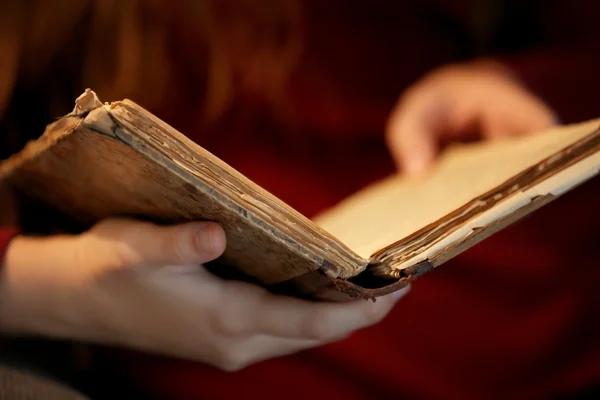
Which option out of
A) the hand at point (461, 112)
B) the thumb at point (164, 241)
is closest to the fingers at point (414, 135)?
the hand at point (461, 112)

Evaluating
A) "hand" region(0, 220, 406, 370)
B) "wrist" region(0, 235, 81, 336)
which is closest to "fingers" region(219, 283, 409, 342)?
"hand" region(0, 220, 406, 370)

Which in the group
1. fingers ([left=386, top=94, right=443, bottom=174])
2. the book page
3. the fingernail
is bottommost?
the fingernail

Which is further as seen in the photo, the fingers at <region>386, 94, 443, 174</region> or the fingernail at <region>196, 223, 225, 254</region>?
the fingers at <region>386, 94, 443, 174</region>

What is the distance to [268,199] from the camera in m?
0.29

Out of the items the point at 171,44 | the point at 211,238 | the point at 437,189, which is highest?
the point at 171,44

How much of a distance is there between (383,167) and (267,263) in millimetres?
460

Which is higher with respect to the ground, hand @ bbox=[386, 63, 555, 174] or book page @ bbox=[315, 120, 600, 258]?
hand @ bbox=[386, 63, 555, 174]

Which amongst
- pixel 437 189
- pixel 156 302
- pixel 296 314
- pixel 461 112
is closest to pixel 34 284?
pixel 156 302

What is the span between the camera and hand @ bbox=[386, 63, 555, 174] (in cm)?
67

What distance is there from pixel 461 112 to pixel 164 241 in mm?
495

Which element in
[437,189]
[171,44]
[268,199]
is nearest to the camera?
[268,199]

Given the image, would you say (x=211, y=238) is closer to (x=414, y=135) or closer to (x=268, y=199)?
(x=268, y=199)

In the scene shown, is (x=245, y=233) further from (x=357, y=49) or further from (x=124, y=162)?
(x=357, y=49)

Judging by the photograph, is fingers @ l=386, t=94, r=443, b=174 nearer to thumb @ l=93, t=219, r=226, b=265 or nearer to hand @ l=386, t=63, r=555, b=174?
hand @ l=386, t=63, r=555, b=174
